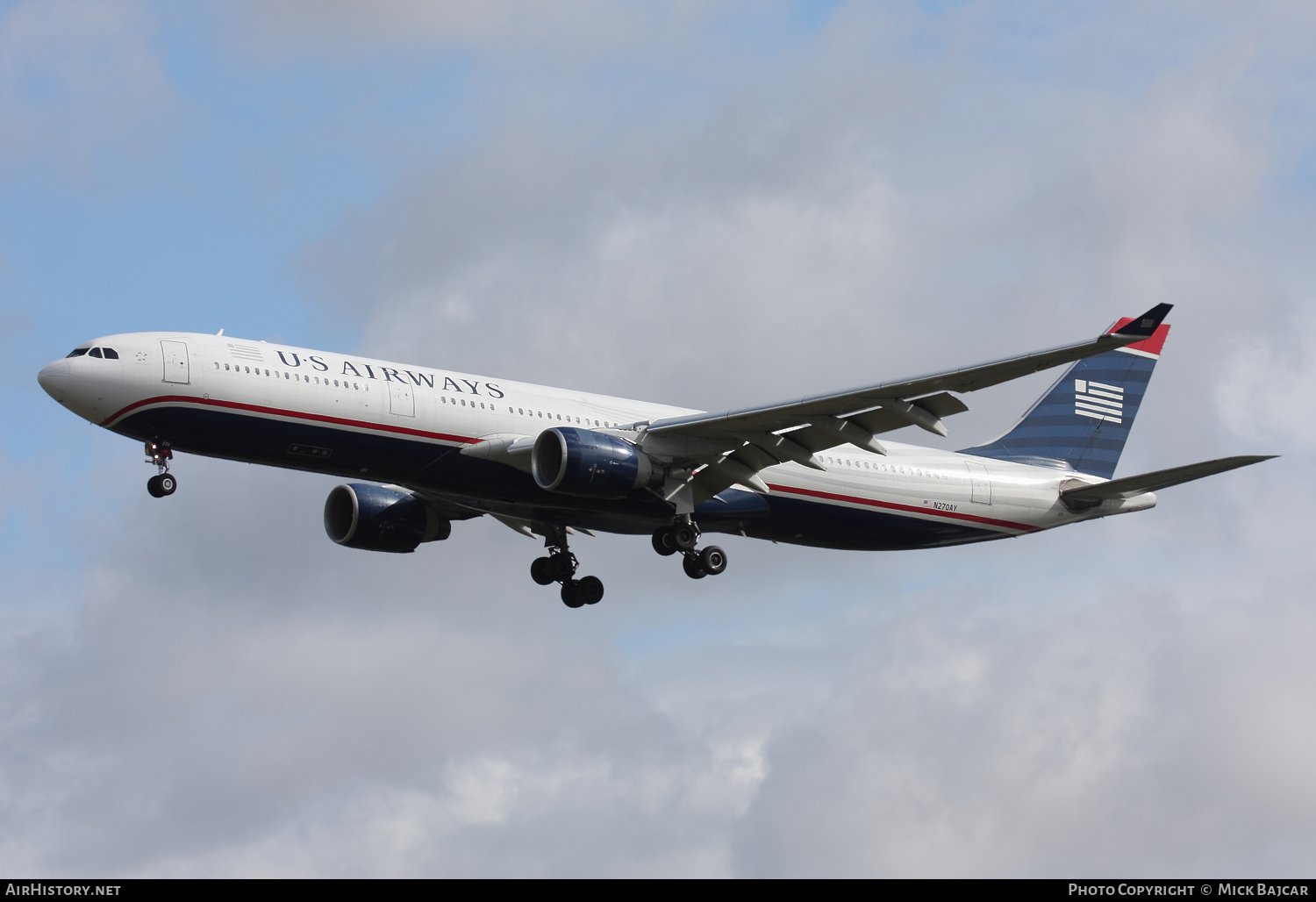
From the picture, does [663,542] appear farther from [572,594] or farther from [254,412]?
[254,412]

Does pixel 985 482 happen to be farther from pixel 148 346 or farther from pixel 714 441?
pixel 148 346

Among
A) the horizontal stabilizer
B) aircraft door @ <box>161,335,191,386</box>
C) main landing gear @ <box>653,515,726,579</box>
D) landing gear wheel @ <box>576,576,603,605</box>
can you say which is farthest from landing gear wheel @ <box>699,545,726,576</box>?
aircraft door @ <box>161,335,191,386</box>

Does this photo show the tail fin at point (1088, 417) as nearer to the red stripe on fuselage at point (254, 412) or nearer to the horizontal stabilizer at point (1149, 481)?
the horizontal stabilizer at point (1149, 481)

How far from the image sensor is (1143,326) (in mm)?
32750

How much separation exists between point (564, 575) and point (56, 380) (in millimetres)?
15420

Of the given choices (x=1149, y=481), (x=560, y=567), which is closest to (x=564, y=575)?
(x=560, y=567)

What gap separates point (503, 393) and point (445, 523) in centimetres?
741

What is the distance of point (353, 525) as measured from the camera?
149ft

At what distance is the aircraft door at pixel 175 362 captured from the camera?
121 ft

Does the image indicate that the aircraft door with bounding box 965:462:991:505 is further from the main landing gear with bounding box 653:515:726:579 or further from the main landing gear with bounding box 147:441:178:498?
the main landing gear with bounding box 147:441:178:498

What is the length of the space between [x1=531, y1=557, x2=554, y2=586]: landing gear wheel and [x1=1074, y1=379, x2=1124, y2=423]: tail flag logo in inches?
699

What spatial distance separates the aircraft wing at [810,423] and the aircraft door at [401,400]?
585 centimetres
